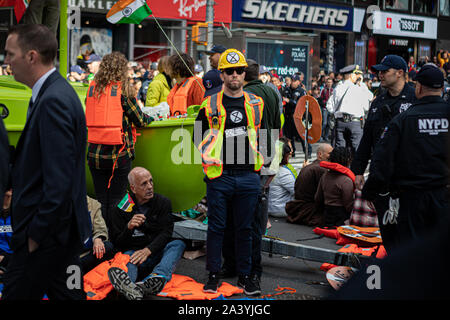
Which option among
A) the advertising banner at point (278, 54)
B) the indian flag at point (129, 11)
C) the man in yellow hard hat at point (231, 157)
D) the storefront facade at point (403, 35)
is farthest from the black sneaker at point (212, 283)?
the storefront facade at point (403, 35)

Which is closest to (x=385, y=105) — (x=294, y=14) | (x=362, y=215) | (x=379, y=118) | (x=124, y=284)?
(x=379, y=118)

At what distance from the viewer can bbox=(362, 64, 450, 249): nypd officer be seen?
13.7 ft

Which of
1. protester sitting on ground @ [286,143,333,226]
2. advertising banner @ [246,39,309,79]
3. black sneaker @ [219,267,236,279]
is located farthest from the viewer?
advertising banner @ [246,39,309,79]

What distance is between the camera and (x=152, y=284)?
5012 millimetres

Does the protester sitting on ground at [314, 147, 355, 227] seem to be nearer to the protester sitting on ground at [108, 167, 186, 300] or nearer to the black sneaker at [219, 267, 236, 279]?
the black sneaker at [219, 267, 236, 279]

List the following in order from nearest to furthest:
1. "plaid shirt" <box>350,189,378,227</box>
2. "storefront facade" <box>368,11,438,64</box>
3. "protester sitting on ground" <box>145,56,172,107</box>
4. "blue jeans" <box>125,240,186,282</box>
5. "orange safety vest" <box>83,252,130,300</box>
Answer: "orange safety vest" <box>83,252,130,300</box> < "blue jeans" <box>125,240,186,282</box> < "plaid shirt" <box>350,189,378,227</box> < "protester sitting on ground" <box>145,56,172,107</box> < "storefront facade" <box>368,11,438,64</box>

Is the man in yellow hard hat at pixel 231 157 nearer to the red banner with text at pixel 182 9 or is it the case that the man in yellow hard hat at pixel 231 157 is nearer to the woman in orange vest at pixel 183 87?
the woman in orange vest at pixel 183 87

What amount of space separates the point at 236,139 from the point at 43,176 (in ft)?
7.59

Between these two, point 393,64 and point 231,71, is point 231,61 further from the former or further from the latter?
point 393,64

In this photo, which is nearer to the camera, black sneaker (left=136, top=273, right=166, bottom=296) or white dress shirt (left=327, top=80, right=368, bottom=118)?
black sneaker (left=136, top=273, right=166, bottom=296)

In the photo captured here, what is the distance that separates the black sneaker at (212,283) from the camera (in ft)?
16.7

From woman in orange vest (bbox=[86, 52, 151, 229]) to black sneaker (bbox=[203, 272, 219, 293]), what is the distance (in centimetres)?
119

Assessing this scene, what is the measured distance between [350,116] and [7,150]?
9160 mm

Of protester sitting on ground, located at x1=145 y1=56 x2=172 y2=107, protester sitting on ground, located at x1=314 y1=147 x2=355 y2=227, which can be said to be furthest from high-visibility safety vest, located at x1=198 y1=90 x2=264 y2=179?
protester sitting on ground, located at x1=145 y1=56 x2=172 y2=107
